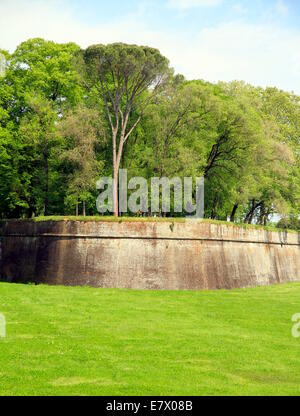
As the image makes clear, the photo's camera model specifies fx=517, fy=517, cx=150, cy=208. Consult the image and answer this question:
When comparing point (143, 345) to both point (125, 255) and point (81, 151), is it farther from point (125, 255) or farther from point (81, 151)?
point (81, 151)

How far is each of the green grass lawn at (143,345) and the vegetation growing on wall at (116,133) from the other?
10.3m

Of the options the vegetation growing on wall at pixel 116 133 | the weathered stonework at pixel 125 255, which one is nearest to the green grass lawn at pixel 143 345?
the weathered stonework at pixel 125 255

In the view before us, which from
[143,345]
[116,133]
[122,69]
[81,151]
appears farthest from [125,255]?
[143,345]

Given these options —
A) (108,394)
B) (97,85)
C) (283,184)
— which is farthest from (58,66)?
(108,394)

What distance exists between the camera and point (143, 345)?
14.5 m

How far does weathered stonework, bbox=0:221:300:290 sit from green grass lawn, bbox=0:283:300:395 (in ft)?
7.64

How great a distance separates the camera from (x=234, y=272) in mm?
29109

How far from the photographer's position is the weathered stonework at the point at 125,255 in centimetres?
2625

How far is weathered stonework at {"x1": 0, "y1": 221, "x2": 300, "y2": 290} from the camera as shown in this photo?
86.1ft

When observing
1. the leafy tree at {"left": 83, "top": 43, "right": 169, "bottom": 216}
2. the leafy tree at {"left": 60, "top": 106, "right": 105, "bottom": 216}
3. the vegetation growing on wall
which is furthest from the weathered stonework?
the vegetation growing on wall

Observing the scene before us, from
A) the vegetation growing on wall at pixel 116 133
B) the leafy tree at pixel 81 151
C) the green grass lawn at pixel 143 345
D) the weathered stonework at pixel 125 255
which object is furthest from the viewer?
the vegetation growing on wall at pixel 116 133

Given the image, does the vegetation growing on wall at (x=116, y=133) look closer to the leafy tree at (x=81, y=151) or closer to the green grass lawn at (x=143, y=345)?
the leafy tree at (x=81, y=151)
